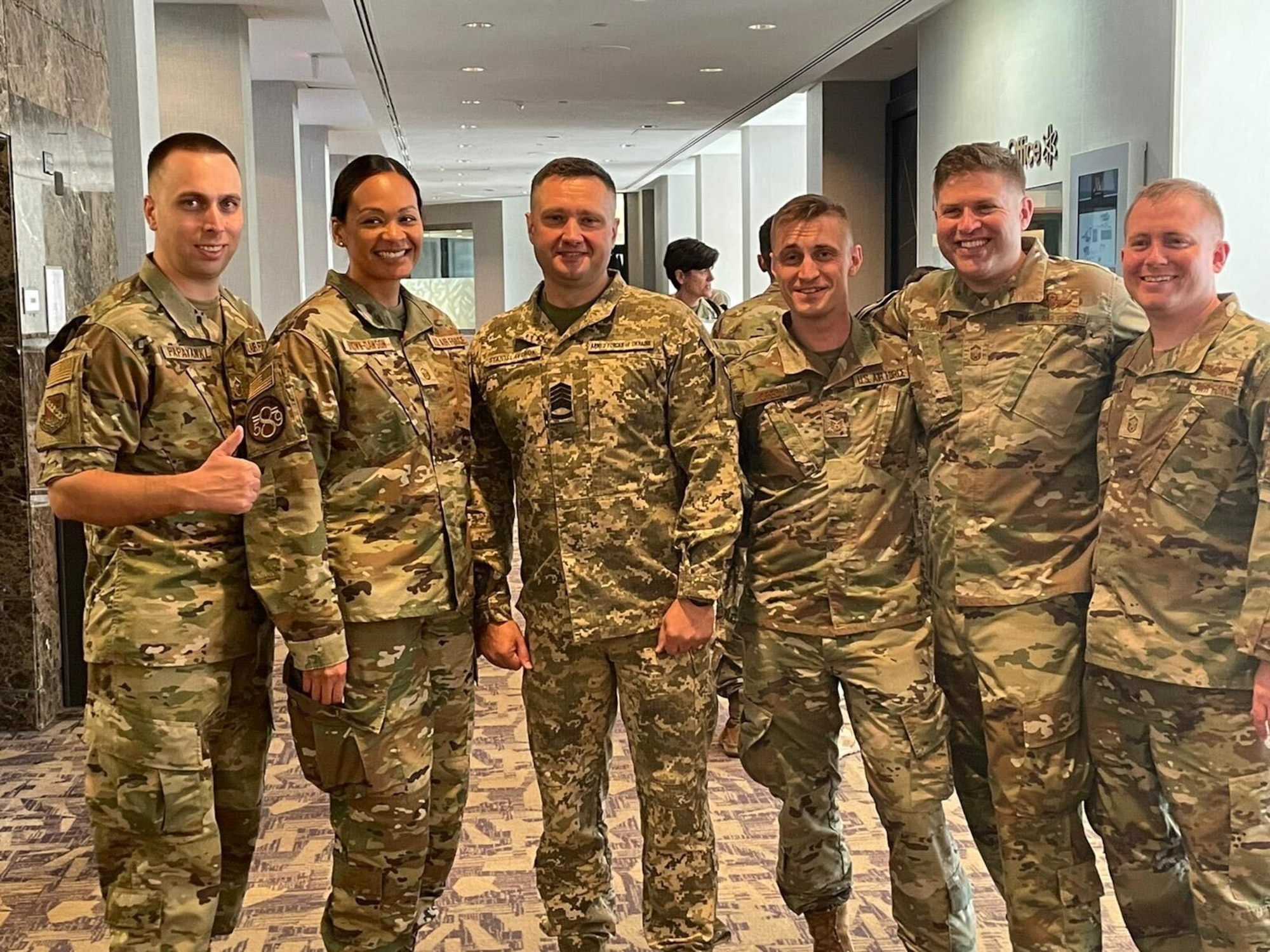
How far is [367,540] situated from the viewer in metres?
2.60

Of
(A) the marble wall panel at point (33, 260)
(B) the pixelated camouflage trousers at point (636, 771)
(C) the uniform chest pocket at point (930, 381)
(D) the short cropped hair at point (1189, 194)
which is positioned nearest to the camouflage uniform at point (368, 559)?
(B) the pixelated camouflage trousers at point (636, 771)

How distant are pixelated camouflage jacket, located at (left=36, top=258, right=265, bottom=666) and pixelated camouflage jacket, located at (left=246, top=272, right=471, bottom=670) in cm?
10

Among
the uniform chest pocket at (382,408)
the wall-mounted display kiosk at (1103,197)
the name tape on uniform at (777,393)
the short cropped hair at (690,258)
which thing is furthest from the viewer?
the short cropped hair at (690,258)

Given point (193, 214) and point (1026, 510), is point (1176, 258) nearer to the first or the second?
point (1026, 510)

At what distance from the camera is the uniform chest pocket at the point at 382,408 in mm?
2572

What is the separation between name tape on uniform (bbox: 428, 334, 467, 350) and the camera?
274cm

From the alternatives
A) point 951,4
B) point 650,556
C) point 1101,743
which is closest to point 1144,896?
point 1101,743

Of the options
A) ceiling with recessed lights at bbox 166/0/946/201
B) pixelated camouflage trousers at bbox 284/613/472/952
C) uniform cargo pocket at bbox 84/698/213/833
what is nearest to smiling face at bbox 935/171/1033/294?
pixelated camouflage trousers at bbox 284/613/472/952

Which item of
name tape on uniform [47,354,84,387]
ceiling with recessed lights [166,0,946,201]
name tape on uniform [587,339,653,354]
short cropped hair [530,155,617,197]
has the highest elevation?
ceiling with recessed lights [166,0,946,201]

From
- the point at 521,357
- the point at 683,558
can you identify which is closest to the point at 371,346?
the point at 521,357

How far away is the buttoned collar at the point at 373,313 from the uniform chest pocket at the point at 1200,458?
5.02ft

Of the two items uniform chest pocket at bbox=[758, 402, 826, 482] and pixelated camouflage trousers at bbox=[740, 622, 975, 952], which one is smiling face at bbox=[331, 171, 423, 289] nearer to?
uniform chest pocket at bbox=[758, 402, 826, 482]

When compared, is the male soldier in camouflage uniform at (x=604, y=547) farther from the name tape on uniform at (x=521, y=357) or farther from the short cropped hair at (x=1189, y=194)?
the short cropped hair at (x=1189, y=194)

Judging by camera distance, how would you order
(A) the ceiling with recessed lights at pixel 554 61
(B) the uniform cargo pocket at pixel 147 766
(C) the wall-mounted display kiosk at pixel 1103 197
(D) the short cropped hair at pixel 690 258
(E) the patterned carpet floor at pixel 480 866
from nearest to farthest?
1. (B) the uniform cargo pocket at pixel 147 766
2. (E) the patterned carpet floor at pixel 480 866
3. (C) the wall-mounted display kiosk at pixel 1103 197
4. (D) the short cropped hair at pixel 690 258
5. (A) the ceiling with recessed lights at pixel 554 61
